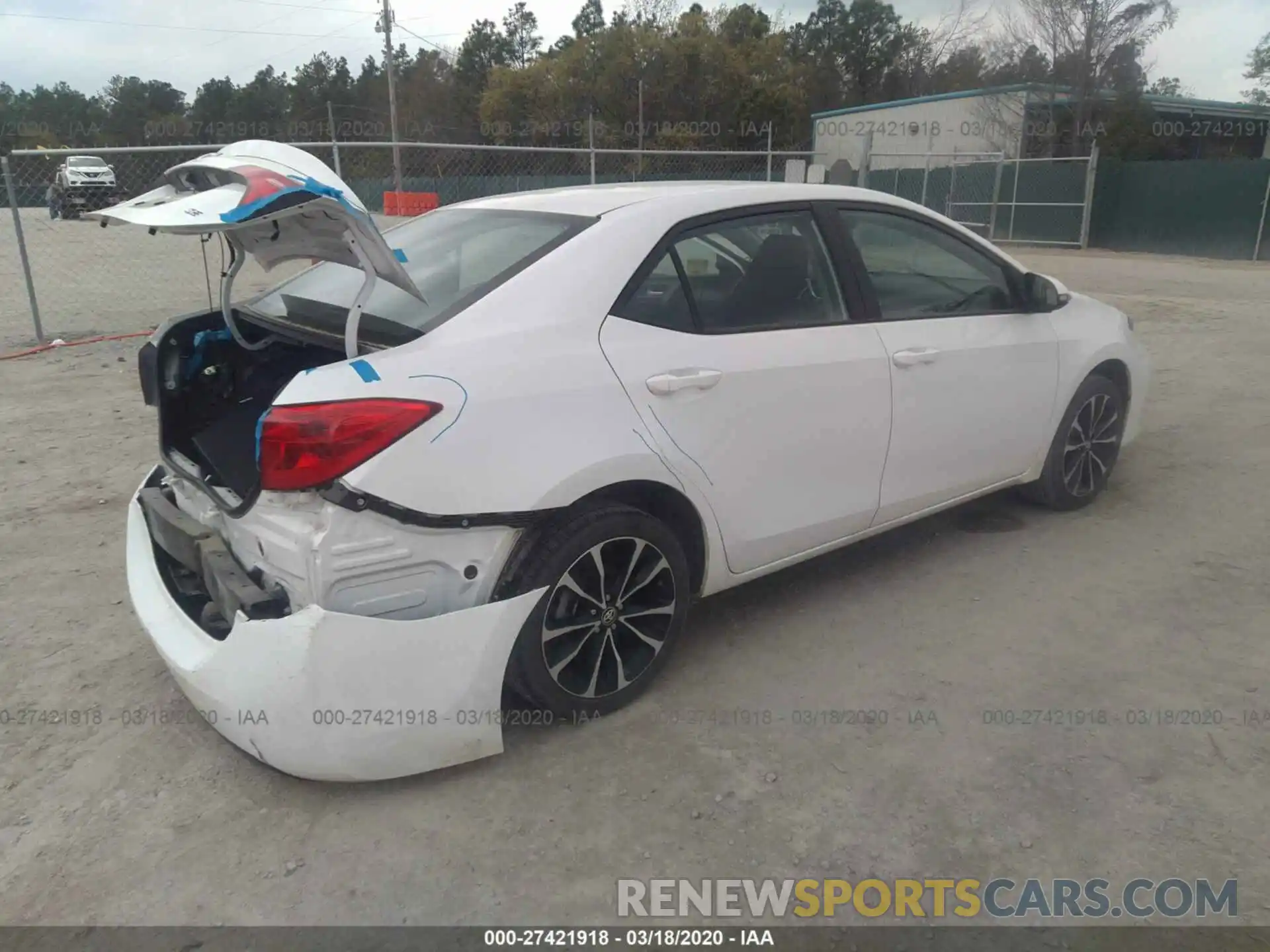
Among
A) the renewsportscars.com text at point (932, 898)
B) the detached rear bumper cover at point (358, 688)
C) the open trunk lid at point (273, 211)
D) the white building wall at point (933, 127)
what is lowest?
the renewsportscars.com text at point (932, 898)

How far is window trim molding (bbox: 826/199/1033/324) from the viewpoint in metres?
3.47

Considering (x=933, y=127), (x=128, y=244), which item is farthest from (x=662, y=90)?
(x=128, y=244)

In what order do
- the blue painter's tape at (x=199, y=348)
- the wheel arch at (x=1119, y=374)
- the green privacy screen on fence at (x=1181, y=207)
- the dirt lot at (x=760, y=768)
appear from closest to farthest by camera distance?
the dirt lot at (x=760, y=768), the blue painter's tape at (x=199, y=348), the wheel arch at (x=1119, y=374), the green privacy screen on fence at (x=1181, y=207)

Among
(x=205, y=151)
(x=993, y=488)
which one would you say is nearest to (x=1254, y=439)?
(x=993, y=488)

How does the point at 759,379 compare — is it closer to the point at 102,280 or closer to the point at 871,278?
the point at 871,278

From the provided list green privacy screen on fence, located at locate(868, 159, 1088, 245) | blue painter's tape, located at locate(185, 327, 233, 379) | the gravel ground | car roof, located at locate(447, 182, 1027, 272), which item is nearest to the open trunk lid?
blue painter's tape, located at locate(185, 327, 233, 379)

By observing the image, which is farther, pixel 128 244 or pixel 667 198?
pixel 128 244

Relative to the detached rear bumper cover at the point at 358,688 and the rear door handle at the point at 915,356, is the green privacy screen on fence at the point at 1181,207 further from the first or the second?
the detached rear bumper cover at the point at 358,688

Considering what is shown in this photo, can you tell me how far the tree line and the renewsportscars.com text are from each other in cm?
2956

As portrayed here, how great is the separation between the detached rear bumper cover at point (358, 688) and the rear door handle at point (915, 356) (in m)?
1.70

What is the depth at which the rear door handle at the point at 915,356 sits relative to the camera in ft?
11.4

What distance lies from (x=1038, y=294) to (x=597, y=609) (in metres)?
2.55

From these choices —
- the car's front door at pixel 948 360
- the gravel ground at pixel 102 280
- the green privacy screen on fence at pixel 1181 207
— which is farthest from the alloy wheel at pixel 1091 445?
the green privacy screen on fence at pixel 1181 207

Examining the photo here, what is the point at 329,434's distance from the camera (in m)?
2.33
